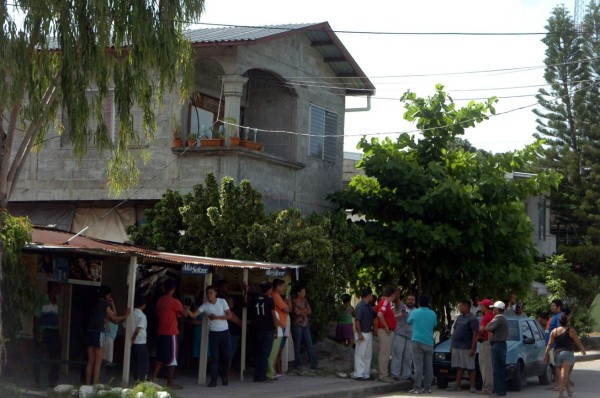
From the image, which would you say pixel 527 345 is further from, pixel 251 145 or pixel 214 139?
pixel 214 139

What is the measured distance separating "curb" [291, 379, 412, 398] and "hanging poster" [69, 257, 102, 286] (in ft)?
14.0

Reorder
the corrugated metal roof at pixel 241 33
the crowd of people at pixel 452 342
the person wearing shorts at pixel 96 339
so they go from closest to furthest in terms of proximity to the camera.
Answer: the person wearing shorts at pixel 96 339
the crowd of people at pixel 452 342
the corrugated metal roof at pixel 241 33

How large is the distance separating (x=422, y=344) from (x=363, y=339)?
51.3 inches

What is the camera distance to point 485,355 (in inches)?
727

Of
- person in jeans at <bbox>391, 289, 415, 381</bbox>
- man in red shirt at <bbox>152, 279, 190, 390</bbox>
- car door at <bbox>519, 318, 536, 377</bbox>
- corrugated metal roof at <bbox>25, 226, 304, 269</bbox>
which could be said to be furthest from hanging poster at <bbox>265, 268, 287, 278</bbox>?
car door at <bbox>519, 318, 536, 377</bbox>

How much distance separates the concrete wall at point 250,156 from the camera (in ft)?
73.7

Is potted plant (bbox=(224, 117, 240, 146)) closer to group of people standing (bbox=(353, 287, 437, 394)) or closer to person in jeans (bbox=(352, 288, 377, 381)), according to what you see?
group of people standing (bbox=(353, 287, 437, 394))

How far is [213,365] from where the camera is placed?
1719cm

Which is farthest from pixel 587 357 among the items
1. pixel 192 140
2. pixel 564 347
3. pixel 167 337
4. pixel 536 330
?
pixel 167 337

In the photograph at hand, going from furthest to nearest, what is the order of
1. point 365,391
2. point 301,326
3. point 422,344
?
point 301,326
point 422,344
point 365,391

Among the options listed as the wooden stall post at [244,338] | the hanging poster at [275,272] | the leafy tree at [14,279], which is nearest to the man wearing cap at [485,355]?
the hanging poster at [275,272]

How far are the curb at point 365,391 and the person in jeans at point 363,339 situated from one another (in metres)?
0.30

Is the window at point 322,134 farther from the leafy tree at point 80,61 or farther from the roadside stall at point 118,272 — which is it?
the leafy tree at point 80,61

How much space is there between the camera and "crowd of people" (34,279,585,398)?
16.0 metres
